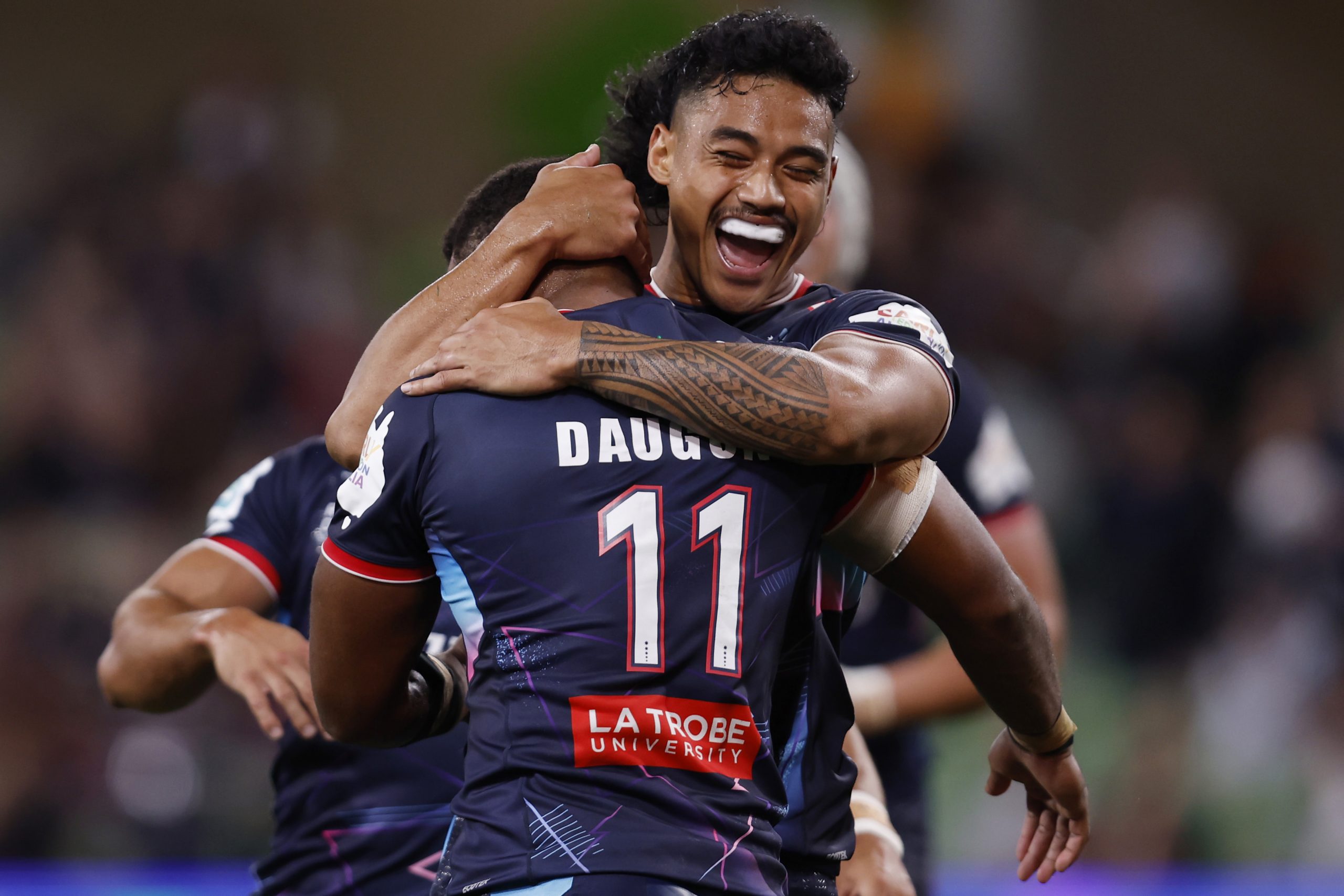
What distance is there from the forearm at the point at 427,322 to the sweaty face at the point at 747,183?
292mm

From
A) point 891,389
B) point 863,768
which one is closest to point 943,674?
point 863,768

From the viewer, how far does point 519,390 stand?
2.03m

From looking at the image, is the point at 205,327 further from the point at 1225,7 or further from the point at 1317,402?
the point at 1225,7

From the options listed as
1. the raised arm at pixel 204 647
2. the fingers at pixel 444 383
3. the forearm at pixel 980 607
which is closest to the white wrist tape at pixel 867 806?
the forearm at pixel 980 607

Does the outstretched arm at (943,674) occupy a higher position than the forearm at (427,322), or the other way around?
the forearm at (427,322)

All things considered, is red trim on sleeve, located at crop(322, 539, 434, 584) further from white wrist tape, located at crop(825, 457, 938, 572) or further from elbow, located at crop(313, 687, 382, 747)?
white wrist tape, located at crop(825, 457, 938, 572)

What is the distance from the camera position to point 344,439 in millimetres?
2287

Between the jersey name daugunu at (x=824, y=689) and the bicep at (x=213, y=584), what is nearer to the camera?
the jersey name daugunu at (x=824, y=689)

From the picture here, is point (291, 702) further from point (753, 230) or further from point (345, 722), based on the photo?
point (753, 230)

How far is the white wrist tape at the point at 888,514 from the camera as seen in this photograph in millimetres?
2145

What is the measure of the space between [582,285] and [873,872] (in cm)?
124

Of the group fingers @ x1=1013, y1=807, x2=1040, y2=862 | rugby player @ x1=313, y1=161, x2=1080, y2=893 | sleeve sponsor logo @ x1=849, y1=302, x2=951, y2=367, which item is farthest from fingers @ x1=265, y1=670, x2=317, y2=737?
fingers @ x1=1013, y1=807, x2=1040, y2=862

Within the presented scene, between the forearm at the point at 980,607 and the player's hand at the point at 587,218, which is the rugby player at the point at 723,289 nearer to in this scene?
the player's hand at the point at 587,218

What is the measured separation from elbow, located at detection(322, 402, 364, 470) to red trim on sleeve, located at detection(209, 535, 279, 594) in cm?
91
